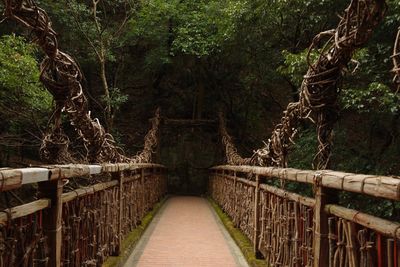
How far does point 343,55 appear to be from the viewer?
110 inches

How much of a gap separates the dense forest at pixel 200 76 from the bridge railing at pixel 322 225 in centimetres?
197

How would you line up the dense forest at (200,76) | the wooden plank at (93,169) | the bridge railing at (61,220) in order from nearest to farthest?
the bridge railing at (61,220) → the wooden plank at (93,169) → the dense forest at (200,76)

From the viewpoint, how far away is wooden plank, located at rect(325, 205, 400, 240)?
1644mm

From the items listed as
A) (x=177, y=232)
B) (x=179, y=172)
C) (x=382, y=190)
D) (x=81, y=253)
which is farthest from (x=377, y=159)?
(x=179, y=172)

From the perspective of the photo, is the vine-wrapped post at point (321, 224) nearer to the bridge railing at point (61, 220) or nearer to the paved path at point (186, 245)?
the bridge railing at point (61, 220)

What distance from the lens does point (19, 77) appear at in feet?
26.3

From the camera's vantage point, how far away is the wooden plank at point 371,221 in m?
1.64

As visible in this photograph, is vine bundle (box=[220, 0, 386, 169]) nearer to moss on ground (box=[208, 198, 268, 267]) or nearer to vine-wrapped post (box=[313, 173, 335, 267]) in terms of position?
vine-wrapped post (box=[313, 173, 335, 267])

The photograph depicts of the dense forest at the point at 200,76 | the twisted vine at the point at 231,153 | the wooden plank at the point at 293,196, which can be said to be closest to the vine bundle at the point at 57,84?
the dense forest at the point at 200,76

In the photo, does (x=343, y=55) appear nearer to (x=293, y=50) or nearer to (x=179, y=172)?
(x=293, y=50)

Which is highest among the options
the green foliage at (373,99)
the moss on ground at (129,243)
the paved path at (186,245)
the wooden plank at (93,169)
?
the green foliage at (373,99)

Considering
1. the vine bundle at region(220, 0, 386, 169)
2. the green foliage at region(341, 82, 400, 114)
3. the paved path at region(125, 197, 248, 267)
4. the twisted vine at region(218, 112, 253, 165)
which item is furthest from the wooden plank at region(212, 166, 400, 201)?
the twisted vine at region(218, 112, 253, 165)

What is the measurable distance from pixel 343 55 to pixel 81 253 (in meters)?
2.27

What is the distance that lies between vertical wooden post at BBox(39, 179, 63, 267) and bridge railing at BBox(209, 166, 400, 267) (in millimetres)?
1457
